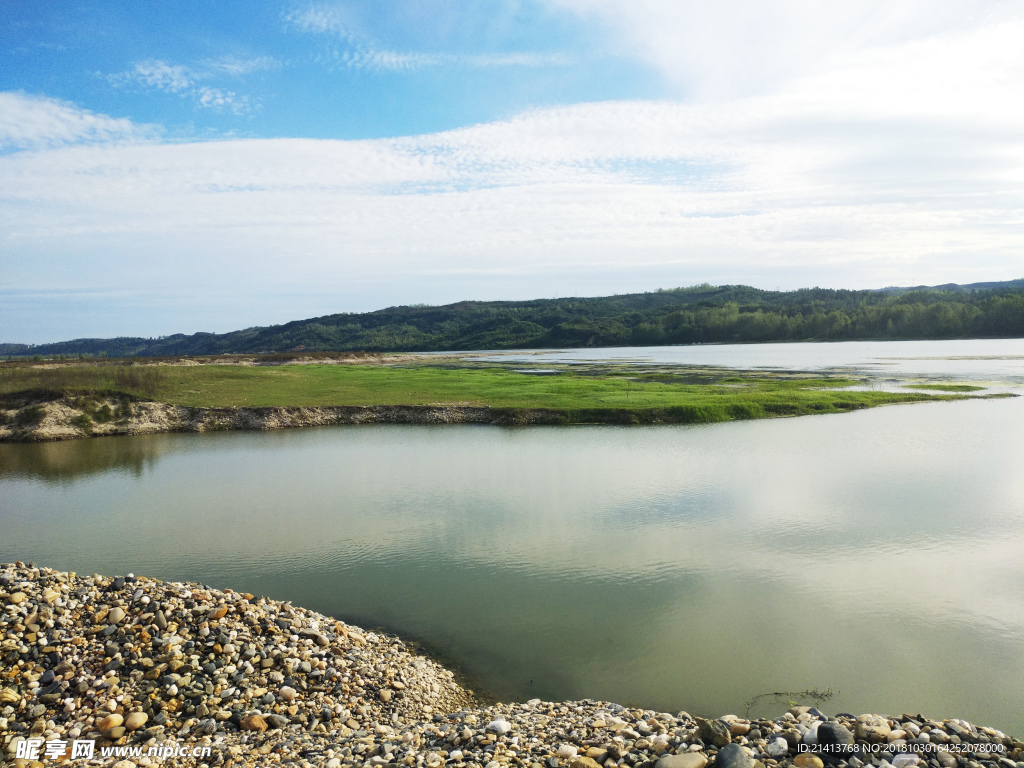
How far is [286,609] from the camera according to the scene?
1138 cm

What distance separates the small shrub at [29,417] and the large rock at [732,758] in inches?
1684

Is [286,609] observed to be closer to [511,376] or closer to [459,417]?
[459,417]

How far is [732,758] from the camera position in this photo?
673 cm

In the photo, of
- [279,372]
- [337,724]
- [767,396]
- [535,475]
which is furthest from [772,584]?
[279,372]

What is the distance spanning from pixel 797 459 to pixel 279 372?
47.7 m

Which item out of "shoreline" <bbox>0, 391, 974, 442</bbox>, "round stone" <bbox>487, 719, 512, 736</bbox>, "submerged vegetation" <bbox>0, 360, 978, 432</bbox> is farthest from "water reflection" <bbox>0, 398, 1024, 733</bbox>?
"submerged vegetation" <bbox>0, 360, 978, 432</bbox>

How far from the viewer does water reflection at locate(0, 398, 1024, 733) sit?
35.5 feet

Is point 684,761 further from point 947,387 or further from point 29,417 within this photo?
point 947,387

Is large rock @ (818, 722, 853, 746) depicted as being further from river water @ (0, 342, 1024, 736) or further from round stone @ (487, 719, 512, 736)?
round stone @ (487, 719, 512, 736)

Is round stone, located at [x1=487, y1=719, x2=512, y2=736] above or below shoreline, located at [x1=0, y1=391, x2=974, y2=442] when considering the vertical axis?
below

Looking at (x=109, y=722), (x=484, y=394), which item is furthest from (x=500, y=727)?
(x=484, y=394)

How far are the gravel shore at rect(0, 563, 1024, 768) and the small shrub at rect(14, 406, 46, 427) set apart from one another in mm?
32144

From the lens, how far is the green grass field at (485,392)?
4062cm

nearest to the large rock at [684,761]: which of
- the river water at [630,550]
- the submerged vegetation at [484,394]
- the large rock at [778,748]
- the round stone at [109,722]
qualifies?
the large rock at [778,748]
